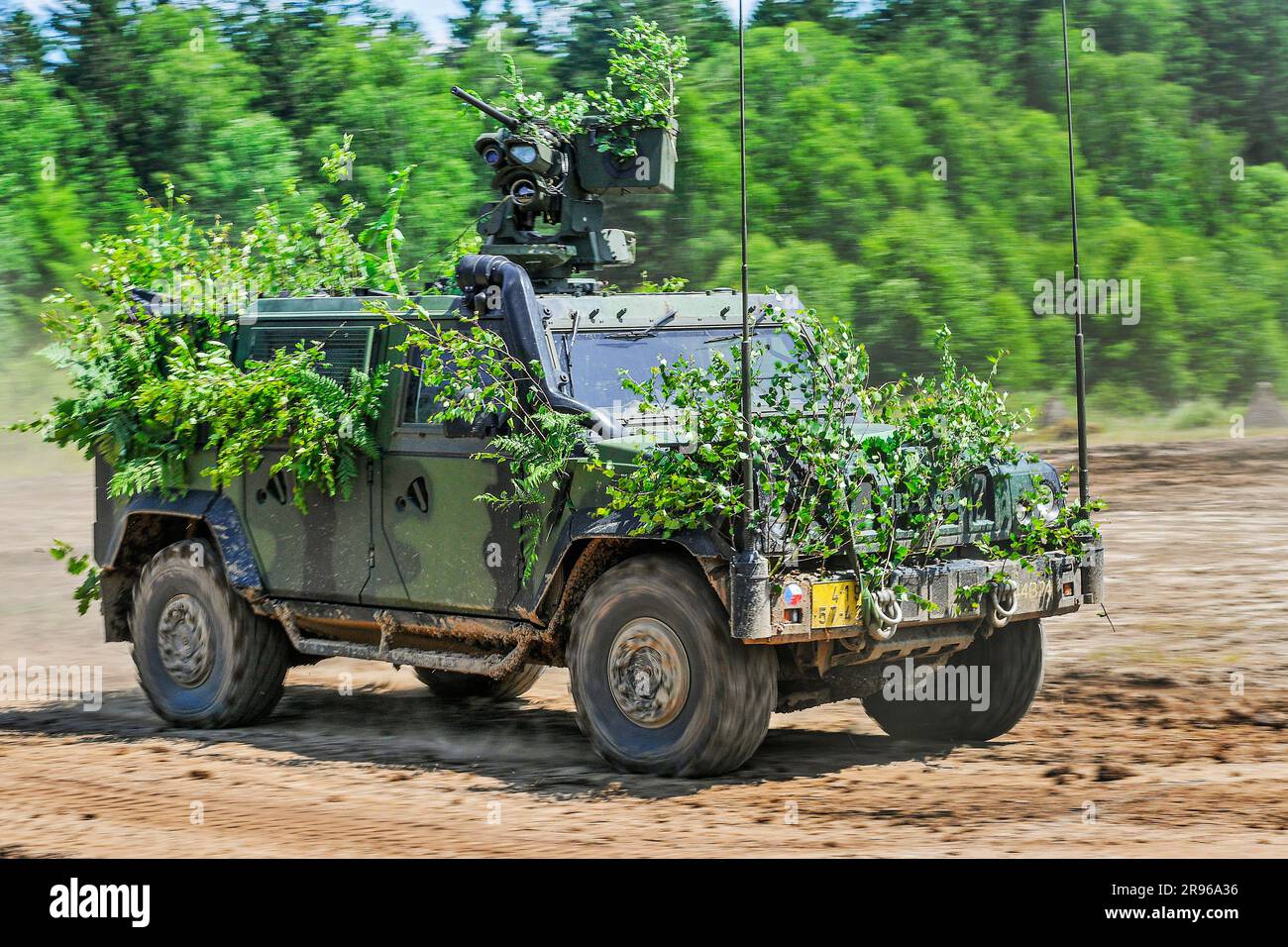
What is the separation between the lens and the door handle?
9.20 m

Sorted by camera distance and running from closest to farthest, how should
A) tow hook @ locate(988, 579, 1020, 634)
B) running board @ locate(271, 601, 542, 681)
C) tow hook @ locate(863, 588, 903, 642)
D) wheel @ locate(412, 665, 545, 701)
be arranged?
tow hook @ locate(863, 588, 903, 642)
tow hook @ locate(988, 579, 1020, 634)
running board @ locate(271, 601, 542, 681)
wheel @ locate(412, 665, 545, 701)

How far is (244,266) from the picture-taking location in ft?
36.7

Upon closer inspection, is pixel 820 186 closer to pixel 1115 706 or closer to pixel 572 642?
pixel 1115 706

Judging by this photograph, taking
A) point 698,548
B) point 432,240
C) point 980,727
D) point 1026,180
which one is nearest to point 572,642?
point 698,548

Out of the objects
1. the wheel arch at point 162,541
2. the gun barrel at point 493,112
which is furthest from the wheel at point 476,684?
the gun barrel at point 493,112

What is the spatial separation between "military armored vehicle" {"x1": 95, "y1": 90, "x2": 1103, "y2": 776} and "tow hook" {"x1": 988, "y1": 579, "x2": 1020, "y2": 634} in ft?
0.04

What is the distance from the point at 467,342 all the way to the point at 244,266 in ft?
9.54

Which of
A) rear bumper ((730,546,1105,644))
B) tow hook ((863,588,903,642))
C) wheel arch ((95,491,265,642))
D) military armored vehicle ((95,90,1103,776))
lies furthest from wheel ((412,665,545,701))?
tow hook ((863,588,903,642))

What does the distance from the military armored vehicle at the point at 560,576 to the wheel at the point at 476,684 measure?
1.1 inches

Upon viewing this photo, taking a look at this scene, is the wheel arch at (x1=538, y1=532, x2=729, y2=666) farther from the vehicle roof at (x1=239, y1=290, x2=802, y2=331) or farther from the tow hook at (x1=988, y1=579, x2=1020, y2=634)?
the tow hook at (x1=988, y1=579, x2=1020, y2=634)

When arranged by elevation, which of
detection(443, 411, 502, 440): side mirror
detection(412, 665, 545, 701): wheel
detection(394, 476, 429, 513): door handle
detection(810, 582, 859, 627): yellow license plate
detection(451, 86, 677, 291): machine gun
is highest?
detection(451, 86, 677, 291): machine gun

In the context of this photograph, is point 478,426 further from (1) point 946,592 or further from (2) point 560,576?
(1) point 946,592

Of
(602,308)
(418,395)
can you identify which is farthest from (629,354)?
(418,395)

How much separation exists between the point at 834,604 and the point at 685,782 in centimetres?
100
